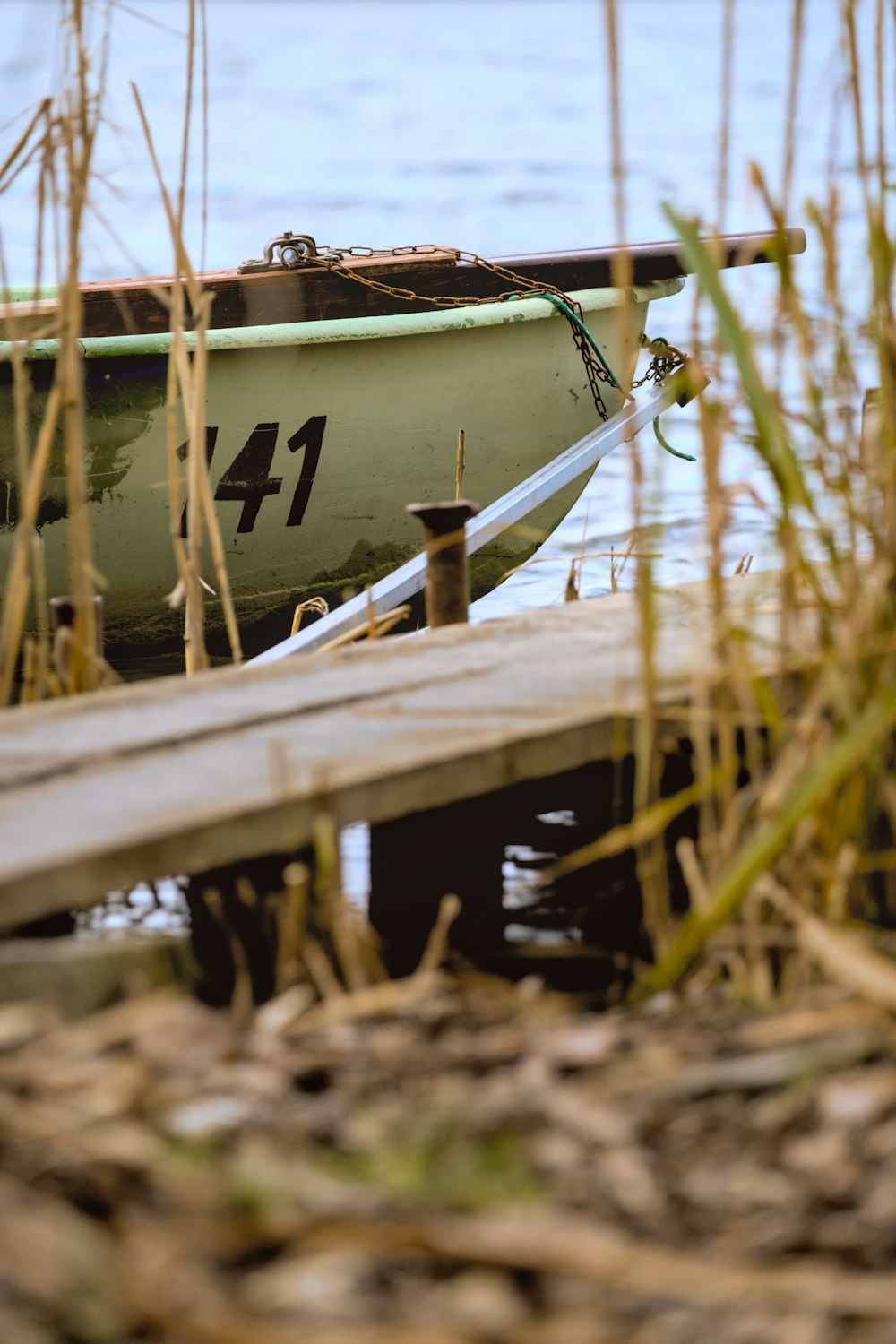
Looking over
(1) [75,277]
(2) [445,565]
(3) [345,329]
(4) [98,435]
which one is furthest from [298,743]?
(3) [345,329]

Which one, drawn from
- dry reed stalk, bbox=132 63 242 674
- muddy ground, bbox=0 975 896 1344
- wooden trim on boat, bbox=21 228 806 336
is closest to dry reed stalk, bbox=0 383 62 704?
dry reed stalk, bbox=132 63 242 674

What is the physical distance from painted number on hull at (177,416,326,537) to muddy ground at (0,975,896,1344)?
3505 mm

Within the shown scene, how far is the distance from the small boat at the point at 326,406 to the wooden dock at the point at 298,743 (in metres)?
2.14

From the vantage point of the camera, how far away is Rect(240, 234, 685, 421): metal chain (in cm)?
536

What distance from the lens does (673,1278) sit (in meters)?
1.10

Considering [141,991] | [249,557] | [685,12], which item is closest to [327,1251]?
[141,991]

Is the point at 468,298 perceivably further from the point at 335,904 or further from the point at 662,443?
the point at 335,904

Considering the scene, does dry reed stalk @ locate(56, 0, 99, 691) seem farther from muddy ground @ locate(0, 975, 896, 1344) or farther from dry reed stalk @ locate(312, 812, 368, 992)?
muddy ground @ locate(0, 975, 896, 1344)

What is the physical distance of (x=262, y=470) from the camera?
500 cm

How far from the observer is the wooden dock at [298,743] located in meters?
1.78

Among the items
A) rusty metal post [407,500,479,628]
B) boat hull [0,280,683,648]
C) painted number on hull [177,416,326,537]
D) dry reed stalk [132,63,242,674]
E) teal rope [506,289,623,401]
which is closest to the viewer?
dry reed stalk [132,63,242,674]

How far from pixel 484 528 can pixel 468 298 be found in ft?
7.15

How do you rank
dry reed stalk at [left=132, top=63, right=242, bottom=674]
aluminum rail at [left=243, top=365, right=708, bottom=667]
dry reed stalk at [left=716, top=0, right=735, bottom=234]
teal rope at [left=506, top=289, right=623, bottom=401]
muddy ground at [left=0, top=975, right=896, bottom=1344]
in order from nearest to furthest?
muddy ground at [left=0, top=975, right=896, bottom=1344], dry reed stalk at [left=716, top=0, right=735, bottom=234], dry reed stalk at [left=132, top=63, right=242, bottom=674], aluminum rail at [left=243, top=365, right=708, bottom=667], teal rope at [left=506, top=289, right=623, bottom=401]

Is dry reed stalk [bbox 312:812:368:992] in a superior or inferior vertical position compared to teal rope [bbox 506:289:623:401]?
inferior
